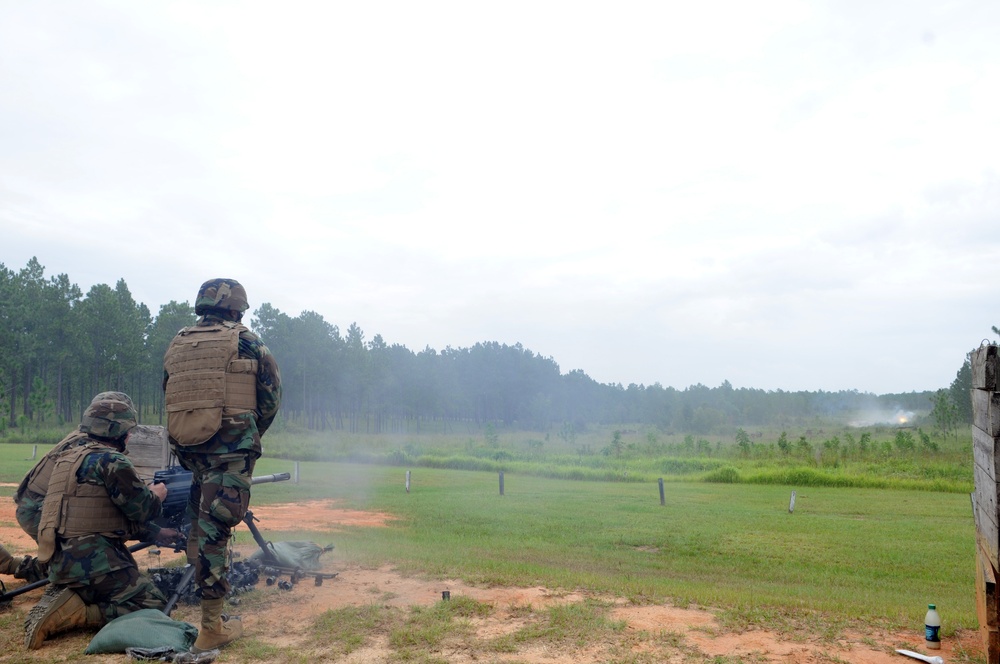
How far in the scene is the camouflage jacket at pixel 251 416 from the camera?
5070mm

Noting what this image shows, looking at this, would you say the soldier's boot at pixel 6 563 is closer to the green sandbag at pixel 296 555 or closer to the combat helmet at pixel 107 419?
the combat helmet at pixel 107 419

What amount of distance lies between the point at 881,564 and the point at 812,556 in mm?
1144

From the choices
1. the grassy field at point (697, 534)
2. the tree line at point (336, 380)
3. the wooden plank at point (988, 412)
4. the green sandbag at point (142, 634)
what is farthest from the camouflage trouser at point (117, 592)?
the tree line at point (336, 380)

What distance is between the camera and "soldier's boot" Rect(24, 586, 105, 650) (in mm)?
4961

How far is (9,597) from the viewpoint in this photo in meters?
5.89

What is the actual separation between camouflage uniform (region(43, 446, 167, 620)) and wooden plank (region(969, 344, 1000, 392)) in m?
6.24

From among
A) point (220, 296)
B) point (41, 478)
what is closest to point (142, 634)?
point (41, 478)

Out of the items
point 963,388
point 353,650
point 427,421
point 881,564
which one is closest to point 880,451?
point 963,388

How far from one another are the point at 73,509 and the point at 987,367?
A: 22.2 feet

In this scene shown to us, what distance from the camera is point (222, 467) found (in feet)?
16.7

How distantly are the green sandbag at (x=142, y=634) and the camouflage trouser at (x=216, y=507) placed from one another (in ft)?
1.16

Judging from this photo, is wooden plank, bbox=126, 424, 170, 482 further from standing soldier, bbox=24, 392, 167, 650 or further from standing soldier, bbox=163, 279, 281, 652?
standing soldier, bbox=163, 279, 281, 652

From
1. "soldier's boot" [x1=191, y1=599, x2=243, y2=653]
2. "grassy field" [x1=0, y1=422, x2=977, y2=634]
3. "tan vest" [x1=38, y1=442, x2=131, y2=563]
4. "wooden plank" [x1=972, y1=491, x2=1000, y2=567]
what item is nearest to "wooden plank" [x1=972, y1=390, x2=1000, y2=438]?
"wooden plank" [x1=972, y1=491, x2=1000, y2=567]

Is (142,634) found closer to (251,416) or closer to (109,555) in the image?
(109,555)
